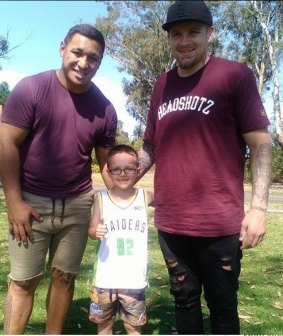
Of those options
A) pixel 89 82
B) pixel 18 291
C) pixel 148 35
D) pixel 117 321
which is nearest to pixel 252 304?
pixel 117 321

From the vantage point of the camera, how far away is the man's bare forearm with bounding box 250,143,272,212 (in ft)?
8.47

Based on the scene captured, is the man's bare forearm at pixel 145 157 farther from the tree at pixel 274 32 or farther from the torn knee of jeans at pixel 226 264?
the tree at pixel 274 32

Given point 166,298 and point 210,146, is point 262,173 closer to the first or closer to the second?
point 210,146

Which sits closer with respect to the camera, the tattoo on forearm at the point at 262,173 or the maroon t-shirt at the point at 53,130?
the tattoo on forearm at the point at 262,173

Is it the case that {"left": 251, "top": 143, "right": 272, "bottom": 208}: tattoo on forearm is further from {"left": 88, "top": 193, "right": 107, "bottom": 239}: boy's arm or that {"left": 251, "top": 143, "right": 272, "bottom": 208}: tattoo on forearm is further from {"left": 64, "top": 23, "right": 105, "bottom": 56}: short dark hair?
{"left": 64, "top": 23, "right": 105, "bottom": 56}: short dark hair

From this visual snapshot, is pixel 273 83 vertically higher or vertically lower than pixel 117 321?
higher

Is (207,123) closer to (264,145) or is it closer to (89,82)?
(264,145)

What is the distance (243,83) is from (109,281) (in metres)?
1.46

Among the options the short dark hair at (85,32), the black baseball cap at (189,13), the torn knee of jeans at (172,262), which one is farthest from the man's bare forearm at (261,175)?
the short dark hair at (85,32)

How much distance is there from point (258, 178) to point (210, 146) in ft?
1.02

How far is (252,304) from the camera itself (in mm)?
4633

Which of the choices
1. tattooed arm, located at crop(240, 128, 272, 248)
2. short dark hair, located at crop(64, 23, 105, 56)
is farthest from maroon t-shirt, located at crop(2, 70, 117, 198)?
tattooed arm, located at crop(240, 128, 272, 248)

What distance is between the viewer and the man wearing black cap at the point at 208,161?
2.60 metres

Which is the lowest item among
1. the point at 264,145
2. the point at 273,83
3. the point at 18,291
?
the point at 18,291
